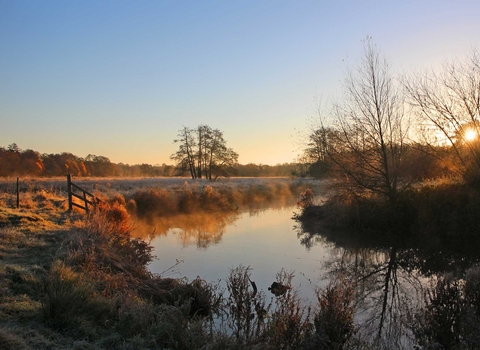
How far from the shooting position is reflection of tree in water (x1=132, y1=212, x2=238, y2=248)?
16931 mm

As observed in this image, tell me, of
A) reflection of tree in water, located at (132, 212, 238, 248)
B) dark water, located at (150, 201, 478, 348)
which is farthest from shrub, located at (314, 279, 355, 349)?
reflection of tree in water, located at (132, 212, 238, 248)

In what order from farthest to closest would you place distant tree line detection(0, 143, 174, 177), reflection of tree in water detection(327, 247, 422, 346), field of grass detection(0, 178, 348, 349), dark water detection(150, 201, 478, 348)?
1. distant tree line detection(0, 143, 174, 177)
2. dark water detection(150, 201, 478, 348)
3. reflection of tree in water detection(327, 247, 422, 346)
4. field of grass detection(0, 178, 348, 349)

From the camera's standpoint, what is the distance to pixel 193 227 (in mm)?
20531

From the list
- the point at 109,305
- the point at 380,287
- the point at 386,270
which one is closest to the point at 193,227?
A: the point at 386,270

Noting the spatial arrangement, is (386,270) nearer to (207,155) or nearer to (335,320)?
(335,320)

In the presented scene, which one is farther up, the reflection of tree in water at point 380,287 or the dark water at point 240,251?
the dark water at point 240,251

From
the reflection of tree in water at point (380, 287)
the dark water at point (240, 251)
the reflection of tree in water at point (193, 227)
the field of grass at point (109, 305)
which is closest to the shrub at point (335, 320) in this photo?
the field of grass at point (109, 305)

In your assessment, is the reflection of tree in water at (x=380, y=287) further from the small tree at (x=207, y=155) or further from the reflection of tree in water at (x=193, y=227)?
the small tree at (x=207, y=155)

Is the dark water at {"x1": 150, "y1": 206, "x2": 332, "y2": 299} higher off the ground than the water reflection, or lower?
lower

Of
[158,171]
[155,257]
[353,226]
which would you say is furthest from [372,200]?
[158,171]

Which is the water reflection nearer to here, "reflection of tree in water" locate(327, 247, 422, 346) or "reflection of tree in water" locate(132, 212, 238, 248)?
"reflection of tree in water" locate(132, 212, 238, 248)

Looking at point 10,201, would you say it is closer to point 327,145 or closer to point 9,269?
point 9,269

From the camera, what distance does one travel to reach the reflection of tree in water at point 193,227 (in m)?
16.9

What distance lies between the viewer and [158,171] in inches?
3738
